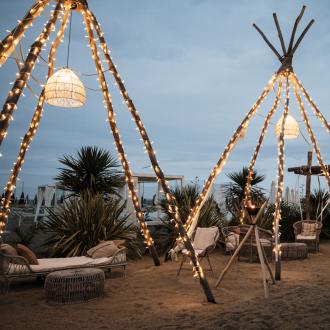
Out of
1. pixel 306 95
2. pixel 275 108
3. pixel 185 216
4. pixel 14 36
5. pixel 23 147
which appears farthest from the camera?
pixel 185 216

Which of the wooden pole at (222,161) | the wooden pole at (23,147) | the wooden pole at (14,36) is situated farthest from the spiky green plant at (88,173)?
the wooden pole at (14,36)

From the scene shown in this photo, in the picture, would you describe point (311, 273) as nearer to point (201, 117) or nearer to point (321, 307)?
point (321, 307)

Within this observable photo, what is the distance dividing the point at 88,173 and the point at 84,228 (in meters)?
2.18

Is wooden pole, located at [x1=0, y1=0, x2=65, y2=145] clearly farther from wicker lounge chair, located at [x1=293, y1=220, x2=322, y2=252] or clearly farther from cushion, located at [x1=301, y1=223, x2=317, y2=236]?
cushion, located at [x1=301, y1=223, x2=317, y2=236]

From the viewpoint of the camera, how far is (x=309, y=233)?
9.04m

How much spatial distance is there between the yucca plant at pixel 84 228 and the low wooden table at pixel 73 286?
6.86 feet

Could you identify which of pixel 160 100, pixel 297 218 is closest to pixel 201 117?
pixel 160 100

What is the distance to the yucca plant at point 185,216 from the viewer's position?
8.50 metres

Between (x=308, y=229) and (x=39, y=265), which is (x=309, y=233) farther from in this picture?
(x=39, y=265)

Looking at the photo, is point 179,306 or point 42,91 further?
point 42,91

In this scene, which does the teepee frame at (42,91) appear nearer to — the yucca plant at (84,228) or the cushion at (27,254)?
the cushion at (27,254)

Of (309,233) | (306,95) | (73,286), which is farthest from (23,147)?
(309,233)

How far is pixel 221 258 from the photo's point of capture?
7980mm

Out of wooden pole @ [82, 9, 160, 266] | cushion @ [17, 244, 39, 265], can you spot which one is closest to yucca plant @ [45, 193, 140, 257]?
wooden pole @ [82, 9, 160, 266]
